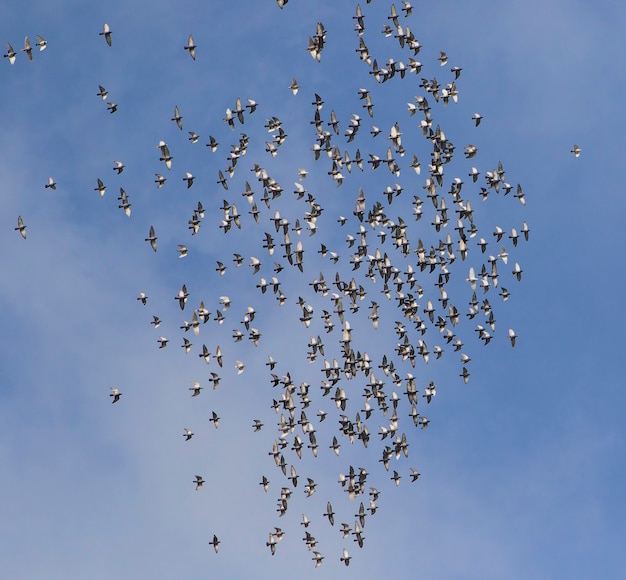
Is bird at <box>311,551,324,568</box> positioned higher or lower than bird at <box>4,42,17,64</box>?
lower

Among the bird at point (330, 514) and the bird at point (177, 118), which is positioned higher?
the bird at point (177, 118)

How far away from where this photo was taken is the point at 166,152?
179 meters

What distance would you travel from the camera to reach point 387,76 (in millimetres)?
178125

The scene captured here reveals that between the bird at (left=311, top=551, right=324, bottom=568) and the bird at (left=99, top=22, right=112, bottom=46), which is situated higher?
the bird at (left=99, top=22, right=112, bottom=46)

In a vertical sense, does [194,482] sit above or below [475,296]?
below

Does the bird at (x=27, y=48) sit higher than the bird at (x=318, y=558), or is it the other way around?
the bird at (x=27, y=48)

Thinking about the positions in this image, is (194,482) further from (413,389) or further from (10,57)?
(10,57)

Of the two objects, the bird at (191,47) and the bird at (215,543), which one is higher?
the bird at (191,47)

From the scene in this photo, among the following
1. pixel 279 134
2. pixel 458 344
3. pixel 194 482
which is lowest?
pixel 194 482

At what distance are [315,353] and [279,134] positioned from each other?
22.0 meters

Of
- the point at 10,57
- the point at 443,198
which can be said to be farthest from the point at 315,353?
the point at 10,57

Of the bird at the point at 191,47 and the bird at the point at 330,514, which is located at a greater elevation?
the bird at the point at 191,47

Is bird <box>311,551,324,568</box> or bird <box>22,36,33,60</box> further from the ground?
bird <box>22,36,33,60</box>

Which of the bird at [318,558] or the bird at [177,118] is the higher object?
the bird at [177,118]
